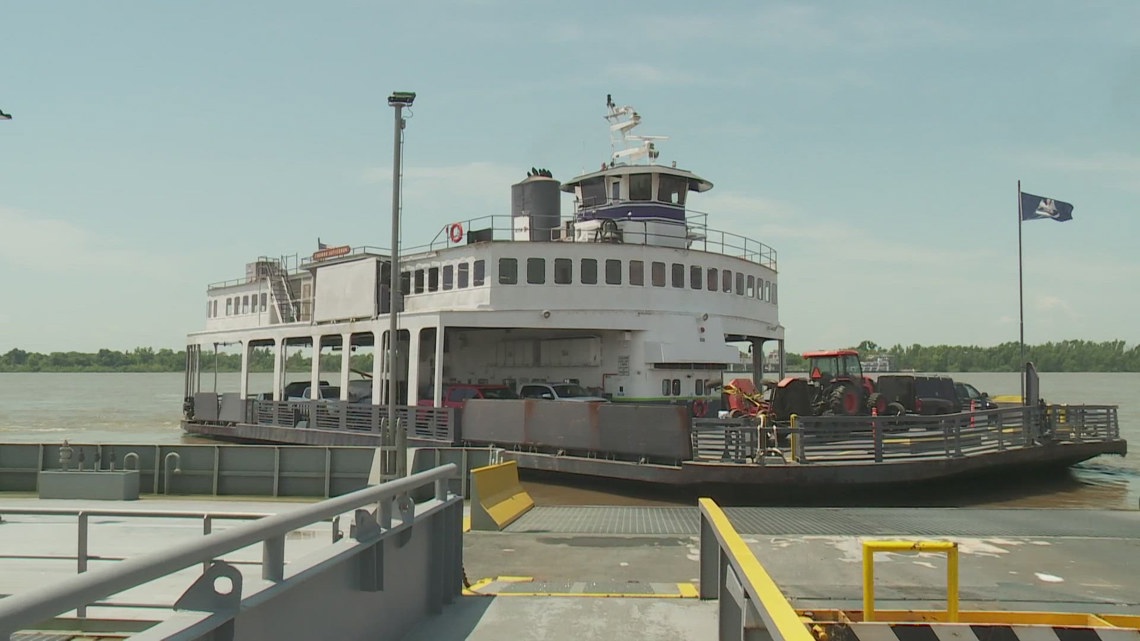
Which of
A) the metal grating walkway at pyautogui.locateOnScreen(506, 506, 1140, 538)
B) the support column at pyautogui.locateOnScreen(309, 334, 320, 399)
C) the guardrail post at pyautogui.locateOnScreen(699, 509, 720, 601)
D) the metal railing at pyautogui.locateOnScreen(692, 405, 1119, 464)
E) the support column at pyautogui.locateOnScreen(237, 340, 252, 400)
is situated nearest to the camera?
the guardrail post at pyautogui.locateOnScreen(699, 509, 720, 601)

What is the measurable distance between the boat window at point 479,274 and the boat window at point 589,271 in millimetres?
2727

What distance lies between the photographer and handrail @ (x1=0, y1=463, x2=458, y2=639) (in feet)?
6.84

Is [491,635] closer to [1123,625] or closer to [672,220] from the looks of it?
[1123,625]

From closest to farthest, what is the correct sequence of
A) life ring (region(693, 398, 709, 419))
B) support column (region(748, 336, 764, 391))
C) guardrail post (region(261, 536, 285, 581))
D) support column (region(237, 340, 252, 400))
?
guardrail post (region(261, 536, 285, 581))
life ring (region(693, 398, 709, 419))
support column (region(748, 336, 764, 391))
support column (region(237, 340, 252, 400))

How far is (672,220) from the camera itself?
2850 cm

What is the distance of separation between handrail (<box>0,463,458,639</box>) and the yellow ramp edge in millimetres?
7727

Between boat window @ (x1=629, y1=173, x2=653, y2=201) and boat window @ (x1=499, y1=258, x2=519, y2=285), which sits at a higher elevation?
boat window @ (x1=629, y1=173, x2=653, y2=201)

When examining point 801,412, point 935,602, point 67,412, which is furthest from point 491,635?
point 67,412

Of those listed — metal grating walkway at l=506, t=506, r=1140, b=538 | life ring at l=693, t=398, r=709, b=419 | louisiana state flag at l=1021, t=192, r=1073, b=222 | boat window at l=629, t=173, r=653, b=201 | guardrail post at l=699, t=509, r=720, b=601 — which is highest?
boat window at l=629, t=173, r=653, b=201

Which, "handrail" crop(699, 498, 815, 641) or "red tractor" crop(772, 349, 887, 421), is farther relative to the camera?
"red tractor" crop(772, 349, 887, 421)

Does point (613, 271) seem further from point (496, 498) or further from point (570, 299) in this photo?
point (496, 498)

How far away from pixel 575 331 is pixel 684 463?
387 inches

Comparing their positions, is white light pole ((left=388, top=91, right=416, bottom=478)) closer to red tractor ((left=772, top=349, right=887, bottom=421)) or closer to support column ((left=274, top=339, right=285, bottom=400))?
red tractor ((left=772, top=349, right=887, bottom=421))

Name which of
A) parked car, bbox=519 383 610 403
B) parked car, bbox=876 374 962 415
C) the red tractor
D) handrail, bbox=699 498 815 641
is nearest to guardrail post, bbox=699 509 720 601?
handrail, bbox=699 498 815 641
